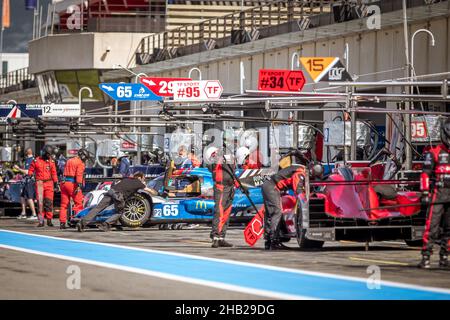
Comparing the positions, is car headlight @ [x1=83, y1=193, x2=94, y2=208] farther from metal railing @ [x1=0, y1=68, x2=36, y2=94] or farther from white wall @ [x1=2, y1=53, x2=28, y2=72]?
white wall @ [x1=2, y1=53, x2=28, y2=72]

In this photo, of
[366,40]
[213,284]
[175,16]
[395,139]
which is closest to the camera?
[213,284]

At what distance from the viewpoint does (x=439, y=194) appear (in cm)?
1575

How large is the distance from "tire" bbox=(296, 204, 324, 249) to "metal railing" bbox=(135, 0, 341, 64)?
2395 cm

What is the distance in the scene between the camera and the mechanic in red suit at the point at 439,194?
15.6 metres

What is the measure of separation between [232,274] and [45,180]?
15.6 meters

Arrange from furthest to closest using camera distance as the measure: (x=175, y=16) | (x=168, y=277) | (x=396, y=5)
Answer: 1. (x=175, y=16)
2. (x=396, y=5)
3. (x=168, y=277)

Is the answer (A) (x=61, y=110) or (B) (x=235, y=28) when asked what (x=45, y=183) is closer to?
(A) (x=61, y=110)

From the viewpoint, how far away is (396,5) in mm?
36219

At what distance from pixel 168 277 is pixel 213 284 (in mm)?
1000

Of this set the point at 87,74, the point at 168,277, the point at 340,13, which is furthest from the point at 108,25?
the point at 168,277

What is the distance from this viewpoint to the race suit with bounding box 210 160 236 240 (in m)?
20.5

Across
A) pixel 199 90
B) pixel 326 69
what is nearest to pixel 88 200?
pixel 199 90
